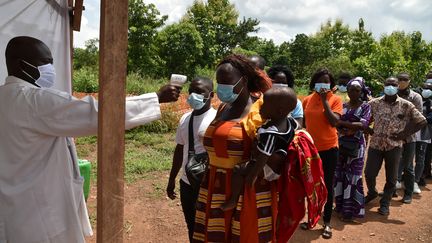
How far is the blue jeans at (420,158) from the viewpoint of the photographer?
5.83 metres

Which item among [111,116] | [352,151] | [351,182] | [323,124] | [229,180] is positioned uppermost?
[111,116]

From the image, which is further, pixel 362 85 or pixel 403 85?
pixel 403 85

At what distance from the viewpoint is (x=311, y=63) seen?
3044 cm

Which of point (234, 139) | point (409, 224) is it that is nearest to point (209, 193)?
point (234, 139)

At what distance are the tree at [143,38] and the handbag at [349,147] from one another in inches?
614

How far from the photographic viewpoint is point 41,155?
188 cm

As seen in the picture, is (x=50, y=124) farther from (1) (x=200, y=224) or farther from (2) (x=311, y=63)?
(2) (x=311, y=63)

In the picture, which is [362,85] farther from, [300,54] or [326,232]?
[300,54]

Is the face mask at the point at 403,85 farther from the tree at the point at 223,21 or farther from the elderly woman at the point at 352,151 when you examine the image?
the tree at the point at 223,21

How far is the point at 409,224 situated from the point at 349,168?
1.04 meters

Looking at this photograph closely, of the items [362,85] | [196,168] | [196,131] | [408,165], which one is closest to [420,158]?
[408,165]

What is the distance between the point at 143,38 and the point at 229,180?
18.3m

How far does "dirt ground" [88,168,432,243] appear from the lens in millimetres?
4156

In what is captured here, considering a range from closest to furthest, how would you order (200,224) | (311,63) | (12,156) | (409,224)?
(12,156) < (200,224) < (409,224) < (311,63)
